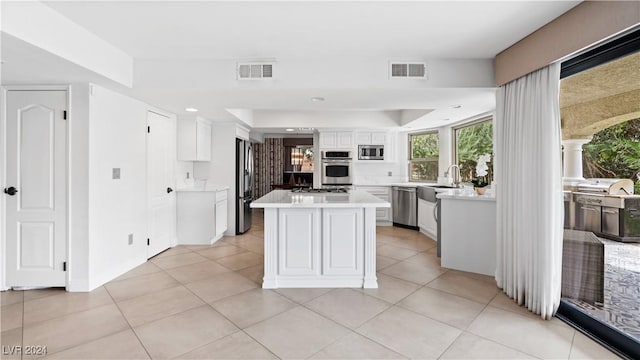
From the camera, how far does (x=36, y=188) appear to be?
2.76m

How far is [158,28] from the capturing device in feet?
7.68

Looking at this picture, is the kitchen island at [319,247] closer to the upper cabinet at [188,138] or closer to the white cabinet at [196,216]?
the white cabinet at [196,216]

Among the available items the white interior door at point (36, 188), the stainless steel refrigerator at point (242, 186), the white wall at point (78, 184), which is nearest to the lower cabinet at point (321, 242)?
the white wall at point (78, 184)

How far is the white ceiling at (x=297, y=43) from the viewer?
2068mm

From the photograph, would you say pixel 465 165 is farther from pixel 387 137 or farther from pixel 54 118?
pixel 54 118

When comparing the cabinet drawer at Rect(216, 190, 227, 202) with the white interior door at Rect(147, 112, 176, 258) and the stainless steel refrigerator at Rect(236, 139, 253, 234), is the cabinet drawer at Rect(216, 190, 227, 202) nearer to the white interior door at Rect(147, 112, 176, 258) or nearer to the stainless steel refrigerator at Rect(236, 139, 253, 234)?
Result: the stainless steel refrigerator at Rect(236, 139, 253, 234)

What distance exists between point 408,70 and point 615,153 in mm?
1778

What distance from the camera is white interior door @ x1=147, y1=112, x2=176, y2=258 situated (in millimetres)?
3770

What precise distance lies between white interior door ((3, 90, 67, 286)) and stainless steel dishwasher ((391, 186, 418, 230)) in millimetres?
5069

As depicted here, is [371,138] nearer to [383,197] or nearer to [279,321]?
[383,197]

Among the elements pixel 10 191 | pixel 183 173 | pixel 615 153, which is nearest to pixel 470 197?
pixel 615 153

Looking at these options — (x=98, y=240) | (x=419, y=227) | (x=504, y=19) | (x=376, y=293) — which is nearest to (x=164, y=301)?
(x=98, y=240)

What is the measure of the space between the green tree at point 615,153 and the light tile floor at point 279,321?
3.88ft

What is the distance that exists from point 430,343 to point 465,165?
3875 millimetres
